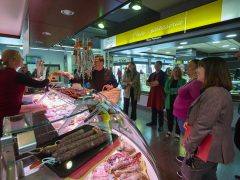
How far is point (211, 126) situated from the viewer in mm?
1470

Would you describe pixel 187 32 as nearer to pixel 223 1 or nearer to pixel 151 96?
→ pixel 223 1

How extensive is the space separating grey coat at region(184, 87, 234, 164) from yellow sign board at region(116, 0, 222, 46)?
108 inches

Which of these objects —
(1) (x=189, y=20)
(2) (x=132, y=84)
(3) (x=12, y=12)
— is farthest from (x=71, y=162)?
(2) (x=132, y=84)

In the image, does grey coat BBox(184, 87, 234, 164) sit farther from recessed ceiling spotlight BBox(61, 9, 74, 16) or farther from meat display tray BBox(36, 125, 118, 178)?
recessed ceiling spotlight BBox(61, 9, 74, 16)

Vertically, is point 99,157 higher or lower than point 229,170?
higher

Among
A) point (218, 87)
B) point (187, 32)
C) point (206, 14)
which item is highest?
point (206, 14)

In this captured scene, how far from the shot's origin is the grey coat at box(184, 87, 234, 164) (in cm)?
144

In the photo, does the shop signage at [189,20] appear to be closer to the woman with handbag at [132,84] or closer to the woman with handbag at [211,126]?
the woman with handbag at [132,84]

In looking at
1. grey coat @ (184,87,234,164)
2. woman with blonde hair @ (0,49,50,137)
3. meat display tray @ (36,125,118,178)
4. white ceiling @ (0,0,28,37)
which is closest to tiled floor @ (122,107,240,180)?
grey coat @ (184,87,234,164)

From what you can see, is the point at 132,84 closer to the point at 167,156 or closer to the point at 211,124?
the point at 167,156

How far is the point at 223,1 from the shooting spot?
339 cm

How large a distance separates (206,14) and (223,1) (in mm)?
370

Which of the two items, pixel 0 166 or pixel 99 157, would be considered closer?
pixel 0 166

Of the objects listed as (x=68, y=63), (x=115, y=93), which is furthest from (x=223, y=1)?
(x=68, y=63)
